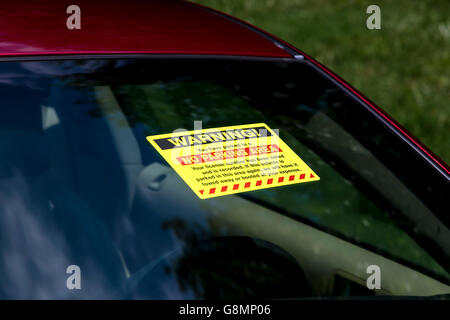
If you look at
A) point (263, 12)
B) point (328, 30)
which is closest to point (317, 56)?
point (328, 30)

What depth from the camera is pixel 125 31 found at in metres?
1.73

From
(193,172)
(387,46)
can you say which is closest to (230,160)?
(193,172)

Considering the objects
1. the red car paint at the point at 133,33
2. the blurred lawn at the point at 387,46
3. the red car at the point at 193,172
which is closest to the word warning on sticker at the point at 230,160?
the red car at the point at 193,172

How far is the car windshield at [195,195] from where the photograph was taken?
1.24 meters

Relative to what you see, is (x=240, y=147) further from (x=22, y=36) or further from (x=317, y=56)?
(x=317, y=56)

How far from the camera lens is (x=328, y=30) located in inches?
204

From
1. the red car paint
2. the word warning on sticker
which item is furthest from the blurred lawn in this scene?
the word warning on sticker

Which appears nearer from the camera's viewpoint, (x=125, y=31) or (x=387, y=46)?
(x=125, y=31)

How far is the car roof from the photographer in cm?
157

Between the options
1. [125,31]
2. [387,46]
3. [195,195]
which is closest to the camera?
[195,195]

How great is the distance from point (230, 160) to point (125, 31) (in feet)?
1.73

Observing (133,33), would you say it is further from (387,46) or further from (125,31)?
(387,46)

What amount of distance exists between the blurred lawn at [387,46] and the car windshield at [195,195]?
6.83 ft

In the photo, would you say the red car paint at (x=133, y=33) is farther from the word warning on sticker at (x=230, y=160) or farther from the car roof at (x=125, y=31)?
the word warning on sticker at (x=230, y=160)
